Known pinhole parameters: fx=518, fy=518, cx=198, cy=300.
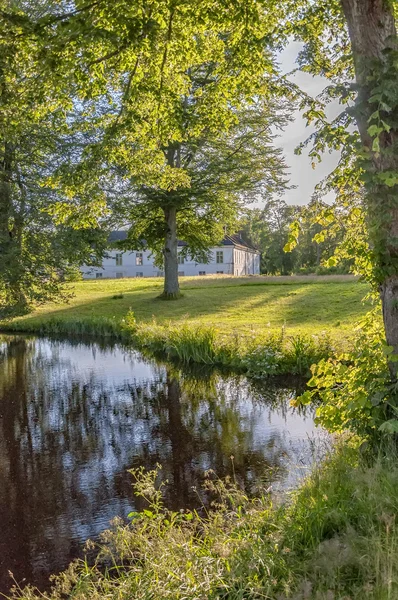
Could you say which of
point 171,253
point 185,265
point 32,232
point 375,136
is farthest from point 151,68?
point 185,265

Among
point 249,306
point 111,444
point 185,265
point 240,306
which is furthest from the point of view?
point 185,265

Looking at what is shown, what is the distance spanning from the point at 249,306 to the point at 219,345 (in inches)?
299

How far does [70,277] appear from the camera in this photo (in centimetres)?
1900

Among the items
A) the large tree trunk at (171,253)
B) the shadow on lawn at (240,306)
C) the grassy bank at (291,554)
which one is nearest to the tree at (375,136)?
the grassy bank at (291,554)

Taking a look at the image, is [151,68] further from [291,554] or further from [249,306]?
[249,306]

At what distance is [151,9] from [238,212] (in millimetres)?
19448

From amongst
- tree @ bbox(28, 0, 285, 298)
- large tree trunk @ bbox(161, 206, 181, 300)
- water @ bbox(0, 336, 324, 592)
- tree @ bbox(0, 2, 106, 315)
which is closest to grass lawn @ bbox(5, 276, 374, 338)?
large tree trunk @ bbox(161, 206, 181, 300)

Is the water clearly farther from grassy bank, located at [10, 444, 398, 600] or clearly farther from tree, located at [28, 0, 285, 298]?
tree, located at [28, 0, 285, 298]

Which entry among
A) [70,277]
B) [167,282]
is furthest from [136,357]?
[167,282]

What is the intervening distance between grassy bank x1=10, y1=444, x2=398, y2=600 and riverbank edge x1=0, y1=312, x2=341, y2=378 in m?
6.85

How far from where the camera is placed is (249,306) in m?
21.0

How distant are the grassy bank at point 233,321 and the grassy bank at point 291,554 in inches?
147

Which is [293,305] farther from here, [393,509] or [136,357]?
[393,509]

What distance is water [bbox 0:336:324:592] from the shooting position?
18.8ft
